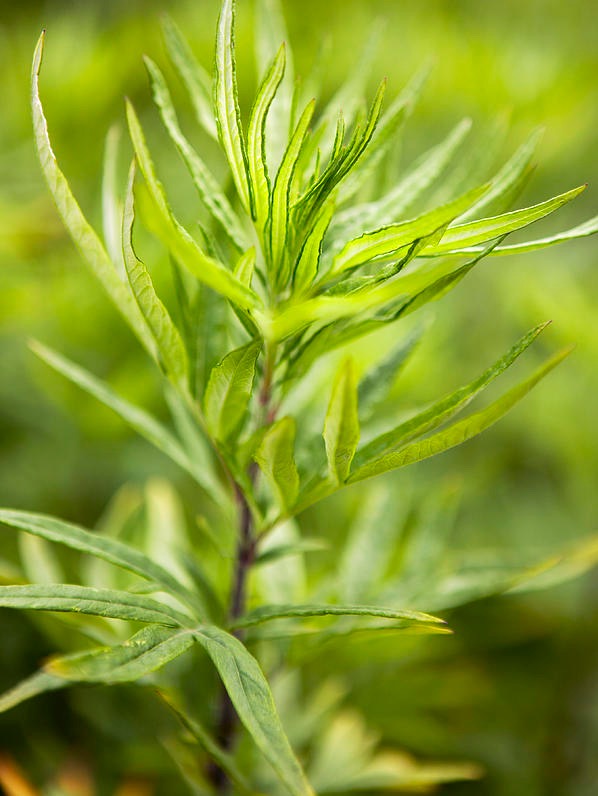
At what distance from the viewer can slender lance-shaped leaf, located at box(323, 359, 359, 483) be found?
35 centimetres

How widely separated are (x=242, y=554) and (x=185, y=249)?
0.23 meters

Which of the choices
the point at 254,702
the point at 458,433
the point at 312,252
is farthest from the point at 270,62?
the point at 254,702

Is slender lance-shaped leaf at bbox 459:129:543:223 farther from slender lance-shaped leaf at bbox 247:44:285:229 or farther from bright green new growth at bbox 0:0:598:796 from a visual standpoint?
slender lance-shaped leaf at bbox 247:44:285:229

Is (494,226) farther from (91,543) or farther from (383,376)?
(91,543)

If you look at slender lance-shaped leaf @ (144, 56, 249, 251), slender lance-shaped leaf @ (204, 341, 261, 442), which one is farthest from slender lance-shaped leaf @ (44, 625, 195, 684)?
slender lance-shaped leaf @ (144, 56, 249, 251)

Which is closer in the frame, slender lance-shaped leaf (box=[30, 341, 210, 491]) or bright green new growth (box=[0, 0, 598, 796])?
bright green new growth (box=[0, 0, 598, 796])

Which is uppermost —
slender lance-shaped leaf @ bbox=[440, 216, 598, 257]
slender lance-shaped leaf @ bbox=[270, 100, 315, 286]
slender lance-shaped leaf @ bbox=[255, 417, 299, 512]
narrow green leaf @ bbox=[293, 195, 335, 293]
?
slender lance-shaped leaf @ bbox=[270, 100, 315, 286]

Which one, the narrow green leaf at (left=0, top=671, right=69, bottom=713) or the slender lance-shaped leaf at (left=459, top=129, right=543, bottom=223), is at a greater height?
the slender lance-shaped leaf at (left=459, top=129, right=543, bottom=223)

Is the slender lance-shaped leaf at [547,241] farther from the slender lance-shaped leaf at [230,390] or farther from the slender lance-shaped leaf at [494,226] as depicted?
the slender lance-shaped leaf at [230,390]

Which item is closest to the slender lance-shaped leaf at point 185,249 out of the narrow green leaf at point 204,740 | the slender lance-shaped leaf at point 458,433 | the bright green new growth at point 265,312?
the bright green new growth at point 265,312

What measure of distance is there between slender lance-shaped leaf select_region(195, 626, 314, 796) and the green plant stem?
0.21 ft

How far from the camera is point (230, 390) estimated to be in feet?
1.31

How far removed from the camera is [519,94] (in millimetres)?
1377

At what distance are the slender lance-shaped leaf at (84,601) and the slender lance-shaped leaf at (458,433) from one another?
129 millimetres
